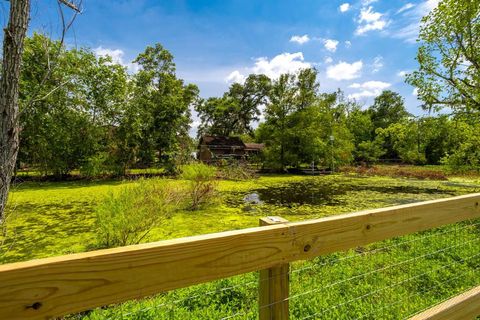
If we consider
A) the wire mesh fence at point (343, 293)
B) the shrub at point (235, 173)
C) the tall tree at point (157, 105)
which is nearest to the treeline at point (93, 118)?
the tall tree at point (157, 105)

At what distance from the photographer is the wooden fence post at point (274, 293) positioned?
41.5 inches

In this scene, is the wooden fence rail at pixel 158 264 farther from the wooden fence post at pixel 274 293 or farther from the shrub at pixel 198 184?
the shrub at pixel 198 184

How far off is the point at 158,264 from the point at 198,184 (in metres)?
8.56

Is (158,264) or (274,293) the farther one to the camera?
(274,293)

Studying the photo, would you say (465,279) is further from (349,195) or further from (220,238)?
(349,195)

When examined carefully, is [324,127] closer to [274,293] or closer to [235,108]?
[235,108]

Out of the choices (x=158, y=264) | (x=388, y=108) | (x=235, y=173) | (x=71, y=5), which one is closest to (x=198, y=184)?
(x=71, y=5)

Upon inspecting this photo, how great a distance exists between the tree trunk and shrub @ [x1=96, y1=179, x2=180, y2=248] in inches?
54.2

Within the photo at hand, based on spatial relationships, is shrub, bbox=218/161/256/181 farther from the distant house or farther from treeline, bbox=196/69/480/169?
the distant house

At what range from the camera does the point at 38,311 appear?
662 millimetres

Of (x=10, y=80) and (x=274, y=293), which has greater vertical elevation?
(x=10, y=80)

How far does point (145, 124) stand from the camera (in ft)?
64.6

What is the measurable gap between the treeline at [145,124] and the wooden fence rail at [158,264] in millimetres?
9099

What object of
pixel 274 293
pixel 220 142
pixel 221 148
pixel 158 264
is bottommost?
pixel 274 293
